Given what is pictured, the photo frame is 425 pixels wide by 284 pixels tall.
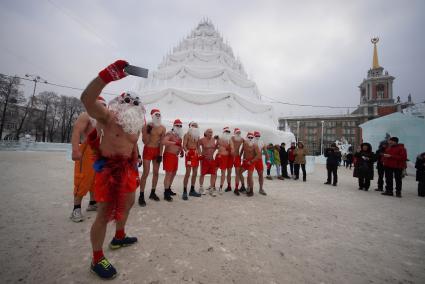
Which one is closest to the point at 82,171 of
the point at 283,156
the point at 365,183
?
the point at 283,156

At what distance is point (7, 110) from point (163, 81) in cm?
2395

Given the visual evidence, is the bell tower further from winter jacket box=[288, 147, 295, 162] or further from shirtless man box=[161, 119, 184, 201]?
shirtless man box=[161, 119, 184, 201]

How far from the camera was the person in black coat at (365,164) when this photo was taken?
245 inches

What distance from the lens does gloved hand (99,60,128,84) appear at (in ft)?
4.61

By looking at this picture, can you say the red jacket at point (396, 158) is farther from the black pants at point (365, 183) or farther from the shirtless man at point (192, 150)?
the shirtless man at point (192, 150)

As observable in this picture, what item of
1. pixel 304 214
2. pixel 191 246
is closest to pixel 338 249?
pixel 304 214

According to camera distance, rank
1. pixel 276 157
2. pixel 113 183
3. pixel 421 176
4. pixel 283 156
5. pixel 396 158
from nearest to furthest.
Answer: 1. pixel 113 183
2. pixel 396 158
3. pixel 421 176
4. pixel 276 157
5. pixel 283 156

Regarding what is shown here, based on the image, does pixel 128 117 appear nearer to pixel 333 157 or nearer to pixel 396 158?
pixel 396 158

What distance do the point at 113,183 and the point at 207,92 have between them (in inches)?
371

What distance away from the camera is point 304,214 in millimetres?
3477

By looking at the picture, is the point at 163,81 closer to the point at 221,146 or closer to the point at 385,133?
the point at 221,146

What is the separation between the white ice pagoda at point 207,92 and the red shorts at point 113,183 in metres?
6.94

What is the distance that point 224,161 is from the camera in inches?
201

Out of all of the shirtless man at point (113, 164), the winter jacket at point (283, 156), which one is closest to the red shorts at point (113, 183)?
the shirtless man at point (113, 164)
